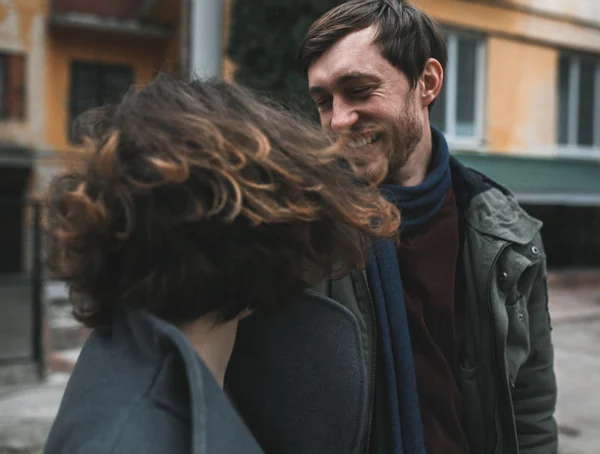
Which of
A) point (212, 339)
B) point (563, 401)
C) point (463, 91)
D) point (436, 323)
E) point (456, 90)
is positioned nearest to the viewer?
point (212, 339)

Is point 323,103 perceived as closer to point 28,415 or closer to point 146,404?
point 146,404

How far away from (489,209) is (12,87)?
45.3ft

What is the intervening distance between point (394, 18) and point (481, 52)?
936cm

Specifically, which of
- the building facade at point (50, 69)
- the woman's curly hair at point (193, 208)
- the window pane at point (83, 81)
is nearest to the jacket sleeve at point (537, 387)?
the woman's curly hair at point (193, 208)

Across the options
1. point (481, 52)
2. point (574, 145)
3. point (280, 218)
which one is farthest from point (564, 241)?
point (280, 218)

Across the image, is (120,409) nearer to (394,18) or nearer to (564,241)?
(394,18)

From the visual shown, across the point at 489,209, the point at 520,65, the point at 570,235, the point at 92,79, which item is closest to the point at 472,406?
the point at 489,209

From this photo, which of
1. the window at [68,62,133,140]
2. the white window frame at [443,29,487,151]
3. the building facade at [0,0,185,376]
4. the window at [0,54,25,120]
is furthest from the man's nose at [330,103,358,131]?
the window at [0,54,25,120]

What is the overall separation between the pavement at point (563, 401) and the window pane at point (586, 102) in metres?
5.01

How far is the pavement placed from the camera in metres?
4.04

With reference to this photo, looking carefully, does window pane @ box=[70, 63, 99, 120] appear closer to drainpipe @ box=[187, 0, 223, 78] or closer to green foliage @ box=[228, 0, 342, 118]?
green foliage @ box=[228, 0, 342, 118]

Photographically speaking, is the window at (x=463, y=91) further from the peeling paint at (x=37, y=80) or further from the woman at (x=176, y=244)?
the woman at (x=176, y=244)

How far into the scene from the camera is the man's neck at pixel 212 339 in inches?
39.8

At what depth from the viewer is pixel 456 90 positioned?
33.2 feet
